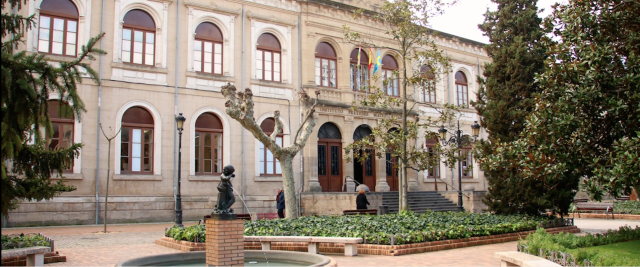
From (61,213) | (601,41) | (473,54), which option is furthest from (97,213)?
(473,54)

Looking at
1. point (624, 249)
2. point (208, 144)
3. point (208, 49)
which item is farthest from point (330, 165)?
point (624, 249)

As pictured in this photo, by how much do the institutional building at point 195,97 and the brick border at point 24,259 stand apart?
29.1 ft

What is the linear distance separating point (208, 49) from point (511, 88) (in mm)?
12749

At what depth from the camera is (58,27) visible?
65.7 feet

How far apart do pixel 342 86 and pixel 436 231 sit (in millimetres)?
15077

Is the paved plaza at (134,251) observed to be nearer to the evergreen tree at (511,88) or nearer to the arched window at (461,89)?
the evergreen tree at (511,88)

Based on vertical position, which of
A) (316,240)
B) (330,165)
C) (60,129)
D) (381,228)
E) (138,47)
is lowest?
(316,240)

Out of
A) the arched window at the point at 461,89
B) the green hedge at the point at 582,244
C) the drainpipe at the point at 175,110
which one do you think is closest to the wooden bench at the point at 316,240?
the green hedge at the point at 582,244

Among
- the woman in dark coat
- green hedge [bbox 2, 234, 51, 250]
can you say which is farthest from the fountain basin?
the woman in dark coat

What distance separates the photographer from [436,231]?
1283 cm

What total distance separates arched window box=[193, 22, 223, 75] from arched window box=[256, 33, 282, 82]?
189 cm

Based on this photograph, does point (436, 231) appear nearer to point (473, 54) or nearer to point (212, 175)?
point (212, 175)

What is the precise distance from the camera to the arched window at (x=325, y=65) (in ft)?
87.5

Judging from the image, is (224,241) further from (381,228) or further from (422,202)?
(422,202)
